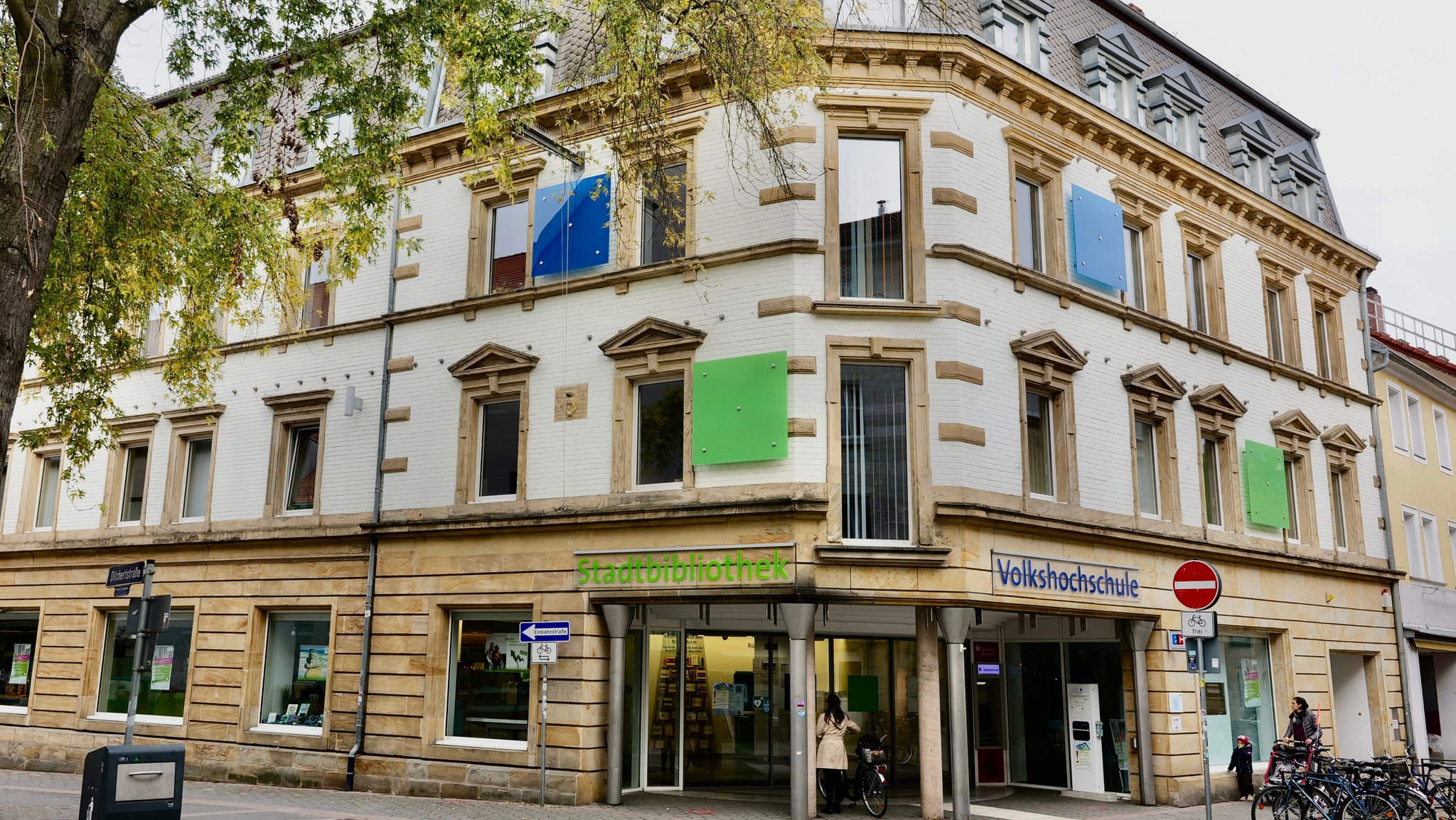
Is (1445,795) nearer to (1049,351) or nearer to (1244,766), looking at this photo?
(1244,766)

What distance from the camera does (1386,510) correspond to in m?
26.5

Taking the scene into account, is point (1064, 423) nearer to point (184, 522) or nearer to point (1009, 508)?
point (1009, 508)

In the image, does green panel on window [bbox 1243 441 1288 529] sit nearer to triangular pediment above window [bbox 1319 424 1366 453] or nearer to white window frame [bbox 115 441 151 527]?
triangular pediment above window [bbox 1319 424 1366 453]

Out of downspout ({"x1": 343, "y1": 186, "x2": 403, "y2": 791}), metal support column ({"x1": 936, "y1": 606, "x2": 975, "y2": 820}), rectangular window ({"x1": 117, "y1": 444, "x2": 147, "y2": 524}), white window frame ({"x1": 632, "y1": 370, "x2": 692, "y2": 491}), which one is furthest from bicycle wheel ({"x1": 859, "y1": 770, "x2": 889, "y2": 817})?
rectangular window ({"x1": 117, "y1": 444, "x2": 147, "y2": 524})

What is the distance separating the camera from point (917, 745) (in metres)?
19.9

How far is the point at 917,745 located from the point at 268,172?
1649 cm

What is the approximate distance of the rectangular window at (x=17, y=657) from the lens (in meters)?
25.2

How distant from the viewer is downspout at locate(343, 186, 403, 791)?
20.0m

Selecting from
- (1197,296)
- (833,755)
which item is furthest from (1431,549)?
(833,755)

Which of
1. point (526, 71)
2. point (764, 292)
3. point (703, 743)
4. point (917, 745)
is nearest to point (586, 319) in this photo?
point (764, 292)

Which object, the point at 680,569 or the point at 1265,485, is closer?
the point at 680,569

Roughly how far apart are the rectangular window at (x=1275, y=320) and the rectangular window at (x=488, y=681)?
1598 centimetres

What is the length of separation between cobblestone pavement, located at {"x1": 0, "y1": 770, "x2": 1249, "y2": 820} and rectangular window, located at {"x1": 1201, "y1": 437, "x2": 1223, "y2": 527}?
5.00 m

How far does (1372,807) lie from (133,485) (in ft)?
74.9
